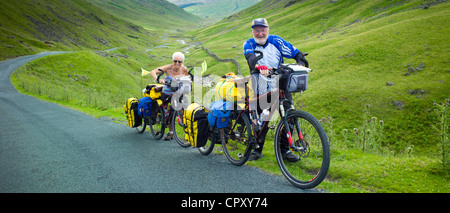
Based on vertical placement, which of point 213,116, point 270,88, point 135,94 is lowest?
point 135,94

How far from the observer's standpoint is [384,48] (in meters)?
27.5

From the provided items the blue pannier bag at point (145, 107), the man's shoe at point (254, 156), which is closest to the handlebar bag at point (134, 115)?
the blue pannier bag at point (145, 107)

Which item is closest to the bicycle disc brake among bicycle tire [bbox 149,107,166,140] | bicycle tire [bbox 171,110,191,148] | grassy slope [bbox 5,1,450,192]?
→ grassy slope [bbox 5,1,450,192]

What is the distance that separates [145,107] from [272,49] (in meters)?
4.98

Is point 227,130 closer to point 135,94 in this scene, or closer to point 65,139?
point 65,139

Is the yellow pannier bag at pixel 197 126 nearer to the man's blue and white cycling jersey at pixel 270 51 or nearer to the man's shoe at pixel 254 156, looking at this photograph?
the man's shoe at pixel 254 156

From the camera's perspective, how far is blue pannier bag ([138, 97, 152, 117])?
8391 mm

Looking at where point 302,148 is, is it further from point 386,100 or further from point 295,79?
point 386,100

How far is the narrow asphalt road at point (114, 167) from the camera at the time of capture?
15.2ft

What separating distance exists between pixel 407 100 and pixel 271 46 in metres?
18.0

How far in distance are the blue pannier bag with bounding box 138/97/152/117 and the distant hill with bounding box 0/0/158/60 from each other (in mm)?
58919

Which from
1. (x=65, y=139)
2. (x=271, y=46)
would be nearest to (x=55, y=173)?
(x=65, y=139)
